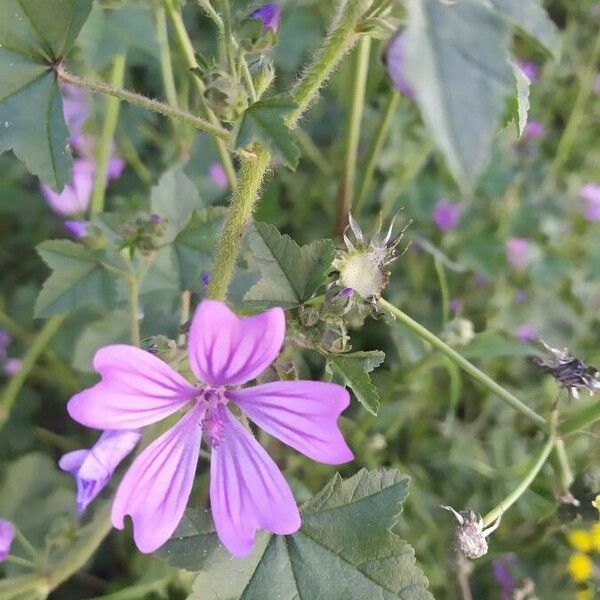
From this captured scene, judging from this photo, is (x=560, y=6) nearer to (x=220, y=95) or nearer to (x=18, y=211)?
(x=18, y=211)

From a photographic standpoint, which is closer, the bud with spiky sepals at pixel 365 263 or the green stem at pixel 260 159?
the green stem at pixel 260 159

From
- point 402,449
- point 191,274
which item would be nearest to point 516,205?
point 402,449

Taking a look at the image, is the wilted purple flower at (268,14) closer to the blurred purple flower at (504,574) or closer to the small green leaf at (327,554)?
the small green leaf at (327,554)

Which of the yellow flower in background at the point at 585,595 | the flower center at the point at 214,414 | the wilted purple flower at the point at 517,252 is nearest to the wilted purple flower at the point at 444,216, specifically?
the wilted purple flower at the point at 517,252

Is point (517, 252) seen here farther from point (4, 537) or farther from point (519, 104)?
point (4, 537)

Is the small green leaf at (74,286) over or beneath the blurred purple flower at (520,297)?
over

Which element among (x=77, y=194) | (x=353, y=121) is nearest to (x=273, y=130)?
(x=353, y=121)

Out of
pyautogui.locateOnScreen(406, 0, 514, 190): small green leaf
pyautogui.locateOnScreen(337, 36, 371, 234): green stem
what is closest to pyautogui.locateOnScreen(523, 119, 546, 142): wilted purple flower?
pyautogui.locateOnScreen(337, 36, 371, 234): green stem

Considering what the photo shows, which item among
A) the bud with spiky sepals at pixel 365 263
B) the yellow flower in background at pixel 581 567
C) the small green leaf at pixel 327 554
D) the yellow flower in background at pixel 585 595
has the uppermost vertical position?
the bud with spiky sepals at pixel 365 263
